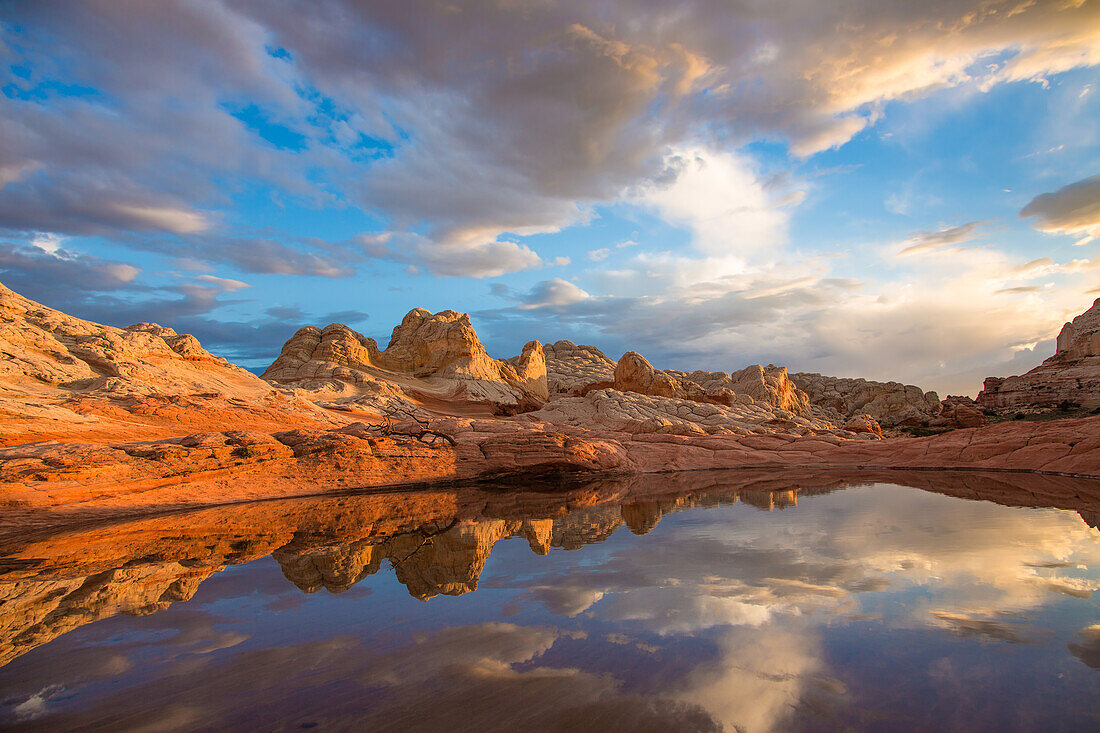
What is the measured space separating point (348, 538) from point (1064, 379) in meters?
62.9

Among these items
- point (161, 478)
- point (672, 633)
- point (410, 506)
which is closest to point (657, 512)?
point (410, 506)

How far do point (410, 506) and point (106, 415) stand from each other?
13399mm

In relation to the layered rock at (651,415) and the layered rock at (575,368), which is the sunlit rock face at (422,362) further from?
the layered rock at (651,415)

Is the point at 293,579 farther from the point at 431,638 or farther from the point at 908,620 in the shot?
the point at 908,620

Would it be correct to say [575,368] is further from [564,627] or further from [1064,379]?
[564,627]

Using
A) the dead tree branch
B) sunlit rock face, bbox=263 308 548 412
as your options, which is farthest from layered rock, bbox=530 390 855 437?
the dead tree branch

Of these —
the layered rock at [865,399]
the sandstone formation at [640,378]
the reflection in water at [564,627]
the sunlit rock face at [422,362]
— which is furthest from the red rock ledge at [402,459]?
the layered rock at [865,399]

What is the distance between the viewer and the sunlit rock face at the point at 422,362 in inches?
1550

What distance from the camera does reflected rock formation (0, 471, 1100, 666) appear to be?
6.14 m

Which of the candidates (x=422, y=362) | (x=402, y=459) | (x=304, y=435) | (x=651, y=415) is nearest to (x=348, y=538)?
(x=402, y=459)

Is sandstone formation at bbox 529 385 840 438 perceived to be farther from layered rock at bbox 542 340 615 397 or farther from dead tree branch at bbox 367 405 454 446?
layered rock at bbox 542 340 615 397

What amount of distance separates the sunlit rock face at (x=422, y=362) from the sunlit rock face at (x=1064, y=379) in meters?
46.5

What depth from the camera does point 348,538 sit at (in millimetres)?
9109

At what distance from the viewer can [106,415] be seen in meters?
17.9
